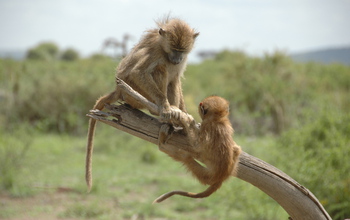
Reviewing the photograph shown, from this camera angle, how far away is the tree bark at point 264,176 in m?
3.80

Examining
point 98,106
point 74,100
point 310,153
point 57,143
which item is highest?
point 98,106

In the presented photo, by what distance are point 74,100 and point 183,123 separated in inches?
452

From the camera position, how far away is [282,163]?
7.14m

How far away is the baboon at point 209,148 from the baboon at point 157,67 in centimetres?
40

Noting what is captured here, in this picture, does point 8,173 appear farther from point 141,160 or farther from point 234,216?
point 234,216

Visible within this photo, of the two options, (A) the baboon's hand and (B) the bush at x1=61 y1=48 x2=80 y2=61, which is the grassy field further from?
(B) the bush at x1=61 y1=48 x2=80 y2=61

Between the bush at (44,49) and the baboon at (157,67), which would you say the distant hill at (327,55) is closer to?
A: the baboon at (157,67)

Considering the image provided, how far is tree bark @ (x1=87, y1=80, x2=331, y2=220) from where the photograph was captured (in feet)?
12.5

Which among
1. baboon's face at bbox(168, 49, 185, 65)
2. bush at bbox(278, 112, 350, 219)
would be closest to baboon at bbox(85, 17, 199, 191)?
baboon's face at bbox(168, 49, 185, 65)

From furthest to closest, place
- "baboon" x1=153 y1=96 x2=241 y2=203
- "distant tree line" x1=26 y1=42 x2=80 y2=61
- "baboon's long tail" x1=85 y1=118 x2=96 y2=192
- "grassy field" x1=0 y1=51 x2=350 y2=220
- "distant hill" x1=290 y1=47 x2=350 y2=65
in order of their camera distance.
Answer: "distant tree line" x1=26 y1=42 x2=80 y2=61
"distant hill" x1=290 y1=47 x2=350 y2=65
"grassy field" x1=0 y1=51 x2=350 y2=220
"baboon's long tail" x1=85 y1=118 x2=96 y2=192
"baboon" x1=153 y1=96 x2=241 y2=203

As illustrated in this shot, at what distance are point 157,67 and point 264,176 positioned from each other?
178 cm

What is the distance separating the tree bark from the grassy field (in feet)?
6.88

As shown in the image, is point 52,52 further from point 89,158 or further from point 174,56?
point 174,56

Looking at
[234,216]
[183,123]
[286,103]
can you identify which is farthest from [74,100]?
[183,123]
